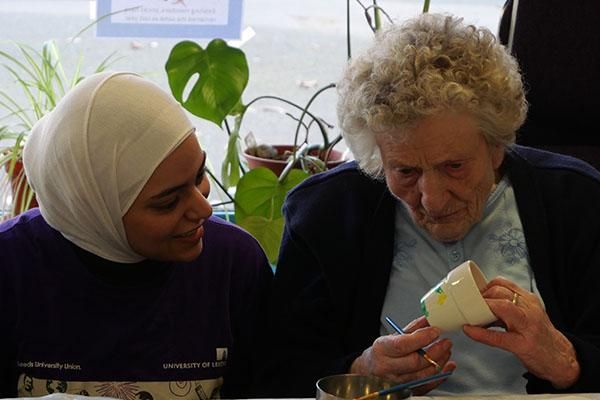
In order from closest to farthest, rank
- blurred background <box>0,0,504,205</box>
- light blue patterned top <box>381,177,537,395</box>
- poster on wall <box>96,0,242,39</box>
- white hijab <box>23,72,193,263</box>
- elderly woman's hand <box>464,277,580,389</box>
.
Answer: elderly woman's hand <box>464,277,580,389</box>, white hijab <box>23,72,193,263</box>, light blue patterned top <box>381,177,537,395</box>, poster on wall <box>96,0,242,39</box>, blurred background <box>0,0,504,205</box>

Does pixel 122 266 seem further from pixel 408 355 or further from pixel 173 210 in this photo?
pixel 408 355

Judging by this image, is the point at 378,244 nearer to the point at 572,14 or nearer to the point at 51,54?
the point at 572,14

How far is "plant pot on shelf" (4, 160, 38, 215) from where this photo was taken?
105 inches

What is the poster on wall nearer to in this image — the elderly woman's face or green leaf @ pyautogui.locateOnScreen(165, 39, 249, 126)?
green leaf @ pyautogui.locateOnScreen(165, 39, 249, 126)

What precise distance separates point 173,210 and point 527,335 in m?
0.60

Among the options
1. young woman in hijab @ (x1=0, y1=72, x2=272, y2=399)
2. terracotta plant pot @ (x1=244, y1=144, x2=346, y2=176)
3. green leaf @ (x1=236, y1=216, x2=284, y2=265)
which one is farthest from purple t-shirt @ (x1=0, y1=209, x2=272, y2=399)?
terracotta plant pot @ (x1=244, y1=144, x2=346, y2=176)

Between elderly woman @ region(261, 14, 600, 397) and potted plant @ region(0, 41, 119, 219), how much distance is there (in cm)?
99

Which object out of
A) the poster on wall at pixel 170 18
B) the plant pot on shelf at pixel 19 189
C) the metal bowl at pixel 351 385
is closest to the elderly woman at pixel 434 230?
the metal bowl at pixel 351 385

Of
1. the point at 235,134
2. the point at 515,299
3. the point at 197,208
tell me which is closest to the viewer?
the point at 515,299

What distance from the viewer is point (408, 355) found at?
1630 mm

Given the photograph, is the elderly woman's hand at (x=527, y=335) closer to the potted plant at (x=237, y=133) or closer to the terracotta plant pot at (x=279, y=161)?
the potted plant at (x=237, y=133)

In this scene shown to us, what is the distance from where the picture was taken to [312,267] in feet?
6.36

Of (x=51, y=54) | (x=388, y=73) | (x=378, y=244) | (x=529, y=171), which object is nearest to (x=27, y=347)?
(x=378, y=244)

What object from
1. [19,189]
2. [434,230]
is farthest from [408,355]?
[19,189]
